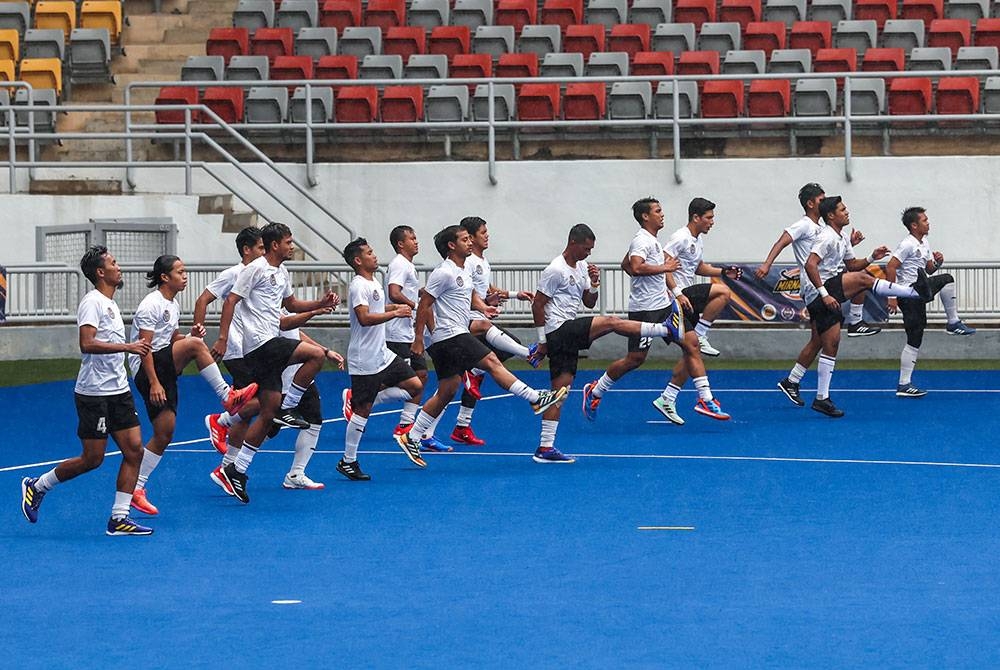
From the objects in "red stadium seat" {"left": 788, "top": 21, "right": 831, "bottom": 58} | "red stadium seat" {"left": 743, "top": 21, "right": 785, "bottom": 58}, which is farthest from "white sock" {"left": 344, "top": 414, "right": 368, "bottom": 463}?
"red stadium seat" {"left": 788, "top": 21, "right": 831, "bottom": 58}

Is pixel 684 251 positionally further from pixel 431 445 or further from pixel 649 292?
pixel 431 445

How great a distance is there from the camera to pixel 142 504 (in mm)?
11711

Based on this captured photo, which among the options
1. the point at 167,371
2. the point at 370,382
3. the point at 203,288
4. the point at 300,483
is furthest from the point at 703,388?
the point at 203,288

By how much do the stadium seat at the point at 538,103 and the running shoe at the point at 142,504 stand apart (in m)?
16.6

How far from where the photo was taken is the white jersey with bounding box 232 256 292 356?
42.2ft

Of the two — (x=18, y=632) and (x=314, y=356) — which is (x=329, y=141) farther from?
(x=18, y=632)

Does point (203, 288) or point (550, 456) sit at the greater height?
point (203, 288)

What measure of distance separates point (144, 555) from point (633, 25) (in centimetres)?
2067

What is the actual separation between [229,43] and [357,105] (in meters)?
3.93

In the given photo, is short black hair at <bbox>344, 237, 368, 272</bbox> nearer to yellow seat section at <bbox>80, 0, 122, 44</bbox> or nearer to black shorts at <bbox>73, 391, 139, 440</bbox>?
black shorts at <bbox>73, 391, 139, 440</bbox>

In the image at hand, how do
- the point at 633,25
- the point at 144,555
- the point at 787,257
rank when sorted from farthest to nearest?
1. the point at 633,25
2. the point at 787,257
3. the point at 144,555


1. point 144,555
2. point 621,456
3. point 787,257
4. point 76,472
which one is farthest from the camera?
point 787,257

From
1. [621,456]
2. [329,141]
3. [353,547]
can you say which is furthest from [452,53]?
[353,547]

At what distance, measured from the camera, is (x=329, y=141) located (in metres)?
28.7
